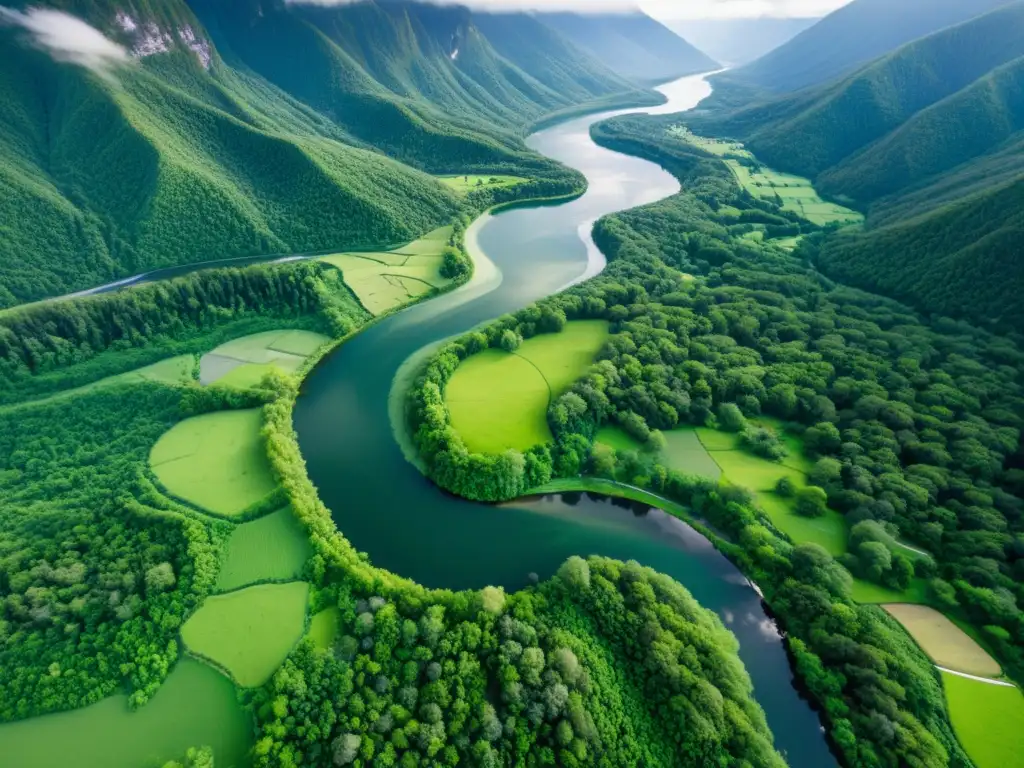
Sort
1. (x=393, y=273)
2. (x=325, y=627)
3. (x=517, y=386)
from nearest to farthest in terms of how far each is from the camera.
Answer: (x=325, y=627), (x=517, y=386), (x=393, y=273)

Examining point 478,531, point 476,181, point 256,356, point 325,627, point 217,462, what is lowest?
point 217,462

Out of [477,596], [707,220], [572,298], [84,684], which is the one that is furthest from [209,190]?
[707,220]

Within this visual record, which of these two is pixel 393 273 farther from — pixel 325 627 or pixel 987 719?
pixel 987 719

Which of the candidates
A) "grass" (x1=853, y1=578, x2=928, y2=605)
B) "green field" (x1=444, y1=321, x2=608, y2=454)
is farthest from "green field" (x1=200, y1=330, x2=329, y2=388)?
"grass" (x1=853, y1=578, x2=928, y2=605)

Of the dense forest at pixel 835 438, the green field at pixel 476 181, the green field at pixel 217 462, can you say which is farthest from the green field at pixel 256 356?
the green field at pixel 476 181

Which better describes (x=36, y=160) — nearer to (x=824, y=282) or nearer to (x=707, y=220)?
(x=707, y=220)

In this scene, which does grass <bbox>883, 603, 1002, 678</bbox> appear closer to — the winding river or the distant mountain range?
the winding river

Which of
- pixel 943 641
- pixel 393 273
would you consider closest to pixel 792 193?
pixel 393 273
